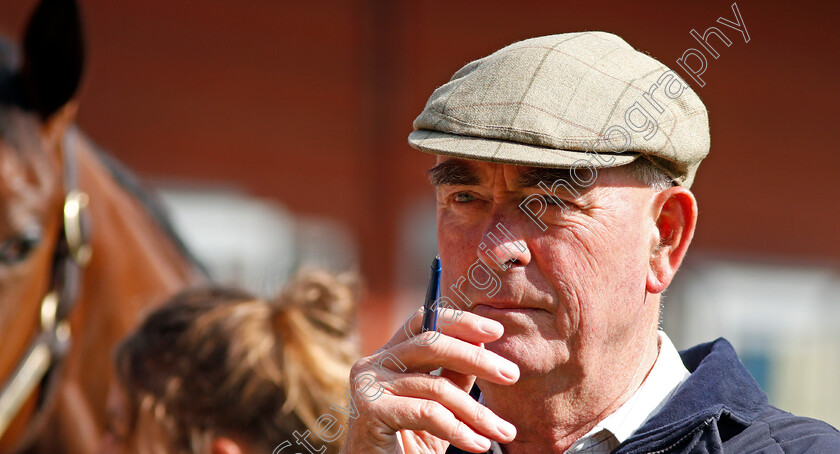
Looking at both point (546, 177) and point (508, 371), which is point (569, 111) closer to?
point (546, 177)

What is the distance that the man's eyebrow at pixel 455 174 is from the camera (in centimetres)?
155

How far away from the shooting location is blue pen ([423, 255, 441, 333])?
146 cm

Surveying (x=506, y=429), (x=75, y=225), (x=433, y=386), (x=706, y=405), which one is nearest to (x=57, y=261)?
(x=75, y=225)

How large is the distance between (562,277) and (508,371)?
8.0 inches

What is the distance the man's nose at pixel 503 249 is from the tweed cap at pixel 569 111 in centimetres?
13

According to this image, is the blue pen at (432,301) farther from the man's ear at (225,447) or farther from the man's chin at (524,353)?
the man's ear at (225,447)

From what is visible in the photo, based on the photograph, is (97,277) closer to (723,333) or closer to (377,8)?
(377,8)

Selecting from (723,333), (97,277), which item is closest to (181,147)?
(97,277)

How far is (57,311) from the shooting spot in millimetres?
3025

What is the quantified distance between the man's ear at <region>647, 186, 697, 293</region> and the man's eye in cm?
32

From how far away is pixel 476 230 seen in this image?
1561 millimetres

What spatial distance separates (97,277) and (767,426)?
2430 mm

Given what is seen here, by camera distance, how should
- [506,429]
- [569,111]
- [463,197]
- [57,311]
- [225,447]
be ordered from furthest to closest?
[57,311] < [225,447] < [463,197] < [569,111] < [506,429]

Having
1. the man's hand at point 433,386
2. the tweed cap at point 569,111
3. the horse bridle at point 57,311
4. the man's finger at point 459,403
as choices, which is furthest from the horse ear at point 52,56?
the man's finger at point 459,403
